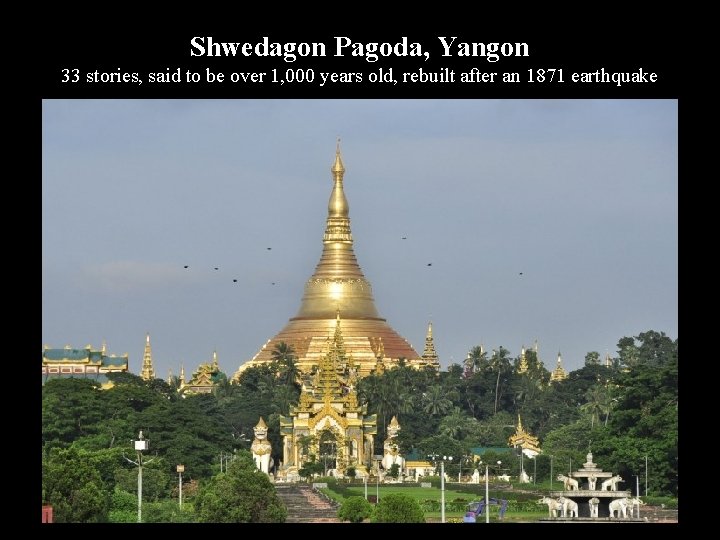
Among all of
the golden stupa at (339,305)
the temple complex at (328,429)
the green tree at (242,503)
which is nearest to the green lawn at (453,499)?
the green tree at (242,503)

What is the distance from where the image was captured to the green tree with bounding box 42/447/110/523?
48.0 metres

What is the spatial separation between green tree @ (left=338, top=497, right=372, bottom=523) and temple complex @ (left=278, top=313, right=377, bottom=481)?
122 feet

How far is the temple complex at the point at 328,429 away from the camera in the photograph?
95688 millimetres

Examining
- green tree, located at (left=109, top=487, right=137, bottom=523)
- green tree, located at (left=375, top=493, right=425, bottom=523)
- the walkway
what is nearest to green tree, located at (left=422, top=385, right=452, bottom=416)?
the walkway

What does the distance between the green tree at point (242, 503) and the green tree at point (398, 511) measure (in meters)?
2.27

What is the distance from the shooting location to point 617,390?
9412 centimetres

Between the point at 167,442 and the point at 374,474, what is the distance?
49.5 feet

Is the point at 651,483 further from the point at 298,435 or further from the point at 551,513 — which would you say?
the point at 298,435

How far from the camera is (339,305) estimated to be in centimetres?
12150

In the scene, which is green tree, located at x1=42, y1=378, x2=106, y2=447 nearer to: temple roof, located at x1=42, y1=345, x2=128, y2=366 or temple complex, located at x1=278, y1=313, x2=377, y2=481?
temple complex, located at x1=278, y1=313, x2=377, y2=481

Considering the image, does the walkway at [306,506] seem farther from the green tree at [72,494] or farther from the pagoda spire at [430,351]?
the pagoda spire at [430,351]

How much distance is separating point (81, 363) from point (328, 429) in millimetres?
35053
